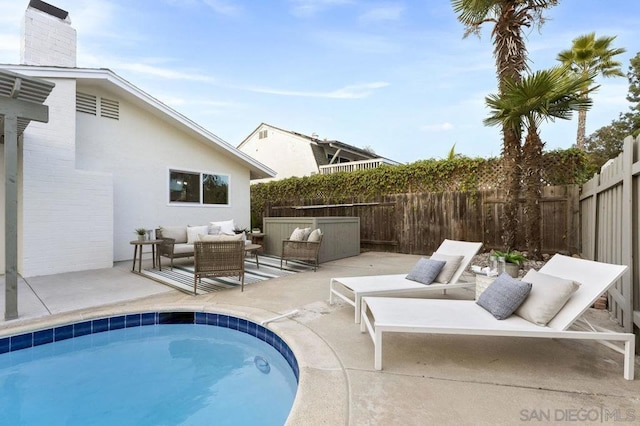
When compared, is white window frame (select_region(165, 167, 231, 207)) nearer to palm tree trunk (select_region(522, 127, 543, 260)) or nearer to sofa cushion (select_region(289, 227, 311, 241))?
sofa cushion (select_region(289, 227, 311, 241))

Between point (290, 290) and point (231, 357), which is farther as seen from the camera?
point (290, 290)

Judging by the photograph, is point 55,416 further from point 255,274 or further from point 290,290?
point 255,274

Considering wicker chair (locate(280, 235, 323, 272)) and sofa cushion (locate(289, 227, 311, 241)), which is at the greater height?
sofa cushion (locate(289, 227, 311, 241))

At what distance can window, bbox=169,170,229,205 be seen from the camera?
868 cm

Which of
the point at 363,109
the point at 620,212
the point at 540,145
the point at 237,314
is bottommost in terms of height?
the point at 237,314

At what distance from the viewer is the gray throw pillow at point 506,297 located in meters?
2.62

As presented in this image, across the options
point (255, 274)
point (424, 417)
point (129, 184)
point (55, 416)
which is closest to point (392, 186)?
point (255, 274)

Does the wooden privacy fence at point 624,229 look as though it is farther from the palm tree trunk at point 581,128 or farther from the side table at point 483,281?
the palm tree trunk at point 581,128

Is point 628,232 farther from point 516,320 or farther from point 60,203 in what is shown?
point 60,203

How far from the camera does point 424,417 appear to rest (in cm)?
179

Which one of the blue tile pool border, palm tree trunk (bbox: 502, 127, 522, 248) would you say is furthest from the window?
palm tree trunk (bbox: 502, 127, 522, 248)

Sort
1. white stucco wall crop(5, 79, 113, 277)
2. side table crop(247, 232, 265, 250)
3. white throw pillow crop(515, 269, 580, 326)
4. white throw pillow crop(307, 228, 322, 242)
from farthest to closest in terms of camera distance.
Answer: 1. side table crop(247, 232, 265, 250)
2. white throw pillow crop(307, 228, 322, 242)
3. white stucco wall crop(5, 79, 113, 277)
4. white throw pillow crop(515, 269, 580, 326)

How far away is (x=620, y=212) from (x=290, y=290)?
13.4 feet

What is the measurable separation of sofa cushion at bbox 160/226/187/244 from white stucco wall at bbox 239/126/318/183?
738cm
